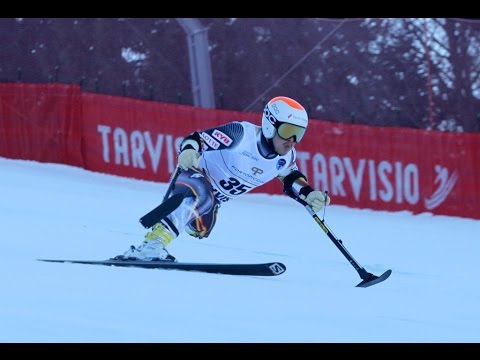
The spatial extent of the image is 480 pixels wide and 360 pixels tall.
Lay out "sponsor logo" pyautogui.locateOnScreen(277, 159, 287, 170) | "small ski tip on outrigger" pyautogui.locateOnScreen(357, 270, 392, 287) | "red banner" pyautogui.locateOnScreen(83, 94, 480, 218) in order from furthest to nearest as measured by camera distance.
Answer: "red banner" pyautogui.locateOnScreen(83, 94, 480, 218) → "sponsor logo" pyautogui.locateOnScreen(277, 159, 287, 170) → "small ski tip on outrigger" pyautogui.locateOnScreen(357, 270, 392, 287)

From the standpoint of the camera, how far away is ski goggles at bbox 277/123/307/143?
6535mm

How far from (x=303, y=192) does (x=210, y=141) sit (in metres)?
0.73

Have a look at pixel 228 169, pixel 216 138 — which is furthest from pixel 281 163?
pixel 216 138

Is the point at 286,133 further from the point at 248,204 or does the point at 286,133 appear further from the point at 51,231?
the point at 248,204

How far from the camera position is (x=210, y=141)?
6766 millimetres

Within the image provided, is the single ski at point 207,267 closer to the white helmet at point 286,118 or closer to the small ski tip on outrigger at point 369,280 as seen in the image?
the small ski tip on outrigger at point 369,280

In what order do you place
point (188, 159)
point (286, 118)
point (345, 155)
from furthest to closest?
point (345, 155) < point (286, 118) < point (188, 159)

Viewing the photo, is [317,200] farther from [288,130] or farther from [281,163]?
[288,130]

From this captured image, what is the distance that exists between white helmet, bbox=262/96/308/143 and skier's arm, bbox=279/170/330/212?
0.41m

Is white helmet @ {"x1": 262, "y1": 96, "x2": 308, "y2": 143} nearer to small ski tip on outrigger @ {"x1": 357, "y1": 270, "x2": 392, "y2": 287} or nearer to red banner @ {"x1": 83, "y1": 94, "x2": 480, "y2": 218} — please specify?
small ski tip on outrigger @ {"x1": 357, "y1": 270, "x2": 392, "y2": 287}

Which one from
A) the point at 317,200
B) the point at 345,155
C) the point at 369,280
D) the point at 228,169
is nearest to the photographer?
the point at 369,280

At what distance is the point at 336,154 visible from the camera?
490 inches

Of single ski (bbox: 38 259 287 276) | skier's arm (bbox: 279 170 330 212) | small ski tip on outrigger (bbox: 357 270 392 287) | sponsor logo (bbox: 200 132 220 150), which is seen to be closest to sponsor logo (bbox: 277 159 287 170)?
skier's arm (bbox: 279 170 330 212)

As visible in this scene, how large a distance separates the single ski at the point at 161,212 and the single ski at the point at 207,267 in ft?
0.89
